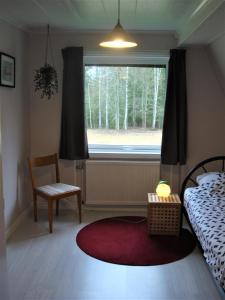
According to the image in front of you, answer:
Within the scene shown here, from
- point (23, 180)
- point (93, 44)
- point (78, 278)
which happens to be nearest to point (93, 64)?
point (93, 44)

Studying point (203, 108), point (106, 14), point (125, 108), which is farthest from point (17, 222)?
point (203, 108)

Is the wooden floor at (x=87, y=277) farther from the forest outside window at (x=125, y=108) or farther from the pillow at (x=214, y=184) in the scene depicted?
the forest outside window at (x=125, y=108)

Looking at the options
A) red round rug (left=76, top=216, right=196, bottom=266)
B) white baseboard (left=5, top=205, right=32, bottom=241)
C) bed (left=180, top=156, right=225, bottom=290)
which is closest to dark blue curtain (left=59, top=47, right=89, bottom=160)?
white baseboard (left=5, top=205, right=32, bottom=241)

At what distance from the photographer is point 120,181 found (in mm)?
4227

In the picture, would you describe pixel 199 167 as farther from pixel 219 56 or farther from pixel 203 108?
pixel 219 56

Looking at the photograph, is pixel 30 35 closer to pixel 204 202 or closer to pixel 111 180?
pixel 111 180

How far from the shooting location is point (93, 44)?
4.02 metres

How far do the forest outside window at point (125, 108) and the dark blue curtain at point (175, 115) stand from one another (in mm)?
261

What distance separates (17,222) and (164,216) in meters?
1.66

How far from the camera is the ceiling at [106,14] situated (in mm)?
2783

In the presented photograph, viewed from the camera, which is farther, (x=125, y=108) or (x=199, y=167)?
(x=125, y=108)

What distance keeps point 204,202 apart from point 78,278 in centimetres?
138

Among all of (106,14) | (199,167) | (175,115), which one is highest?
(106,14)

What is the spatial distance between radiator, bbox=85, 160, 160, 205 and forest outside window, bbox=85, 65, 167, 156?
0.57 ft
